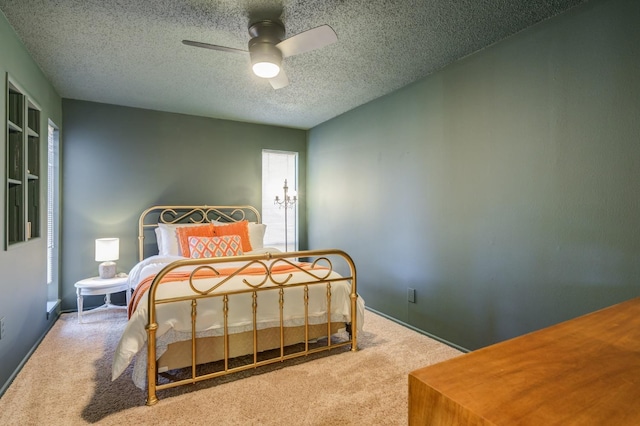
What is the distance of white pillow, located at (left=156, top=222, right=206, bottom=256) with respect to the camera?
390 cm

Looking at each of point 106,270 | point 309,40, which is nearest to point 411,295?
point 309,40

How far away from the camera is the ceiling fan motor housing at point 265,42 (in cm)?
236

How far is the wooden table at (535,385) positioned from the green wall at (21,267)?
9.25 ft

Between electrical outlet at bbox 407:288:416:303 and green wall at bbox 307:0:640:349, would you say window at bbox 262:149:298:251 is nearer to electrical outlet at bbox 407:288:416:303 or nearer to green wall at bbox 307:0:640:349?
green wall at bbox 307:0:640:349

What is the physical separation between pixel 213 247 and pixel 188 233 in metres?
0.39

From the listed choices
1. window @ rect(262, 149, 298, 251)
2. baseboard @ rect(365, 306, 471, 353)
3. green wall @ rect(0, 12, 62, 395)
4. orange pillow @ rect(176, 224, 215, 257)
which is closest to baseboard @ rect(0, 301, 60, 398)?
green wall @ rect(0, 12, 62, 395)

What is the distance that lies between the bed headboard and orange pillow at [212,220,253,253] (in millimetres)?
625

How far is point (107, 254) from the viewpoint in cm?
374

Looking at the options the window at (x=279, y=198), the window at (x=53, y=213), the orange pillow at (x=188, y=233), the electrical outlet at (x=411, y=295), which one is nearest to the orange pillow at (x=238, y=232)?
the orange pillow at (x=188, y=233)

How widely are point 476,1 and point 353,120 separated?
228 centimetres

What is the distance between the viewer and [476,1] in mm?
2127

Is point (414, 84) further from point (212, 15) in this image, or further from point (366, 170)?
point (212, 15)

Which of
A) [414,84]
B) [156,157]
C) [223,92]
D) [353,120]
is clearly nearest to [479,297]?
[414,84]

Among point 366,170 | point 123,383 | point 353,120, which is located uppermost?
point 353,120
